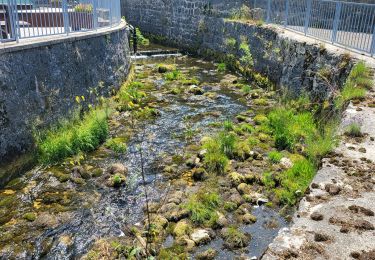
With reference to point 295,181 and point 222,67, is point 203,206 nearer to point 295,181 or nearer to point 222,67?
point 295,181

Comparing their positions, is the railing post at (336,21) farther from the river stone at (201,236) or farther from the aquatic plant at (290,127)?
the river stone at (201,236)

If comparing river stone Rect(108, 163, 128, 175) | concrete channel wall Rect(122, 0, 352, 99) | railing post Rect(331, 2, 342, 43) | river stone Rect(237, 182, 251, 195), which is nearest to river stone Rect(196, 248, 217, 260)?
river stone Rect(237, 182, 251, 195)

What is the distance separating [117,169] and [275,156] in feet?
12.0

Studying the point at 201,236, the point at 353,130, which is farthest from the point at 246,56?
the point at 201,236

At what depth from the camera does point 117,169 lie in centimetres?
835

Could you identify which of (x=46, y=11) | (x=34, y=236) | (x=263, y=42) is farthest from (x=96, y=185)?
(x=263, y=42)

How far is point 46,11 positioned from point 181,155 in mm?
4938

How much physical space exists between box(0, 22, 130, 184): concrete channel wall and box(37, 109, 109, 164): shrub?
282 mm

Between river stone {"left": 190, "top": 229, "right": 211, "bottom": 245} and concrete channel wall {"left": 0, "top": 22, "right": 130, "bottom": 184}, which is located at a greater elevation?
concrete channel wall {"left": 0, "top": 22, "right": 130, "bottom": 184}

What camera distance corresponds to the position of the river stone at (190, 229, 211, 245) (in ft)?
20.4

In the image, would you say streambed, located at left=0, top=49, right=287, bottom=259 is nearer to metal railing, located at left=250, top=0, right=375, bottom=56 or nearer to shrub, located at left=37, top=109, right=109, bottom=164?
shrub, located at left=37, top=109, right=109, bottom=164

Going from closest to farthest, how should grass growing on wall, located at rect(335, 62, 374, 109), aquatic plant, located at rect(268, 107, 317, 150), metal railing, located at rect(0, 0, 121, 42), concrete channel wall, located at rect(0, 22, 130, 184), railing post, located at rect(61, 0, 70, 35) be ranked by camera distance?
1. concrete channel wall, located at rect(0, 22, 130, 184)
2. grass growing on wall, located at rect(335, 62, 374, 109)
3. metal railing, located at rect(0, 0, 121, 42)
4. aquatic plant, located at rect(268, 107, 317, 150)
5. railing post, located at rect(61, 0, 70, 35)

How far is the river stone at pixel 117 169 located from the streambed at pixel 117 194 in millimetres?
151

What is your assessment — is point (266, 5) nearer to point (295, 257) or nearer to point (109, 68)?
point (109, 68)
